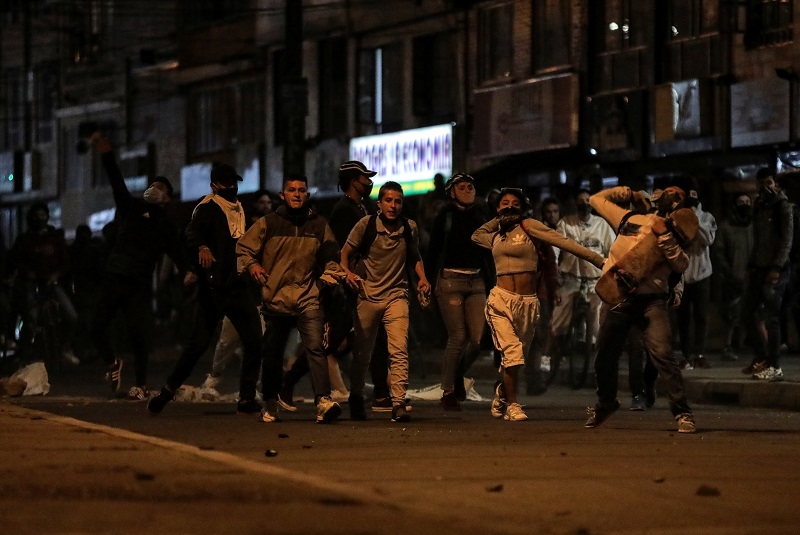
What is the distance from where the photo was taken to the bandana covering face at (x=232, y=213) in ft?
44.8

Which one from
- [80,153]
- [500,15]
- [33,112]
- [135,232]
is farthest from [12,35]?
[135,232]

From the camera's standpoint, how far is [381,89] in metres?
35.3

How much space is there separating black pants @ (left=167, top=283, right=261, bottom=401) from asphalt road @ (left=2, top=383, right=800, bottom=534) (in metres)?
0.38

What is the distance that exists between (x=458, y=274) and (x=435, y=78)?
19.7 metres

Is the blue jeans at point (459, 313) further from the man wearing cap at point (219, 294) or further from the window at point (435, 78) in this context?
the window at point (435, 78)

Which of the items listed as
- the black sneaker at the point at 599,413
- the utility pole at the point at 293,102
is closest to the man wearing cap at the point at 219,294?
the black sneaker at the point at 599,413

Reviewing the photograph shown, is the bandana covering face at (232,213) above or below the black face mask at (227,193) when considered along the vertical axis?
below

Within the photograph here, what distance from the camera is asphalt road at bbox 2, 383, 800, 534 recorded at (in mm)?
7512

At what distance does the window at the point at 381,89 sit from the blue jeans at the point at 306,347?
21.5 metres

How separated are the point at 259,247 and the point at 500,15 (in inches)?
760

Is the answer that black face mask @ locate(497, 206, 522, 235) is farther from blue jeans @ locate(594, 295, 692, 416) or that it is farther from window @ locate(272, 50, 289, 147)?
window @ locate(272, 50, 289, 147)

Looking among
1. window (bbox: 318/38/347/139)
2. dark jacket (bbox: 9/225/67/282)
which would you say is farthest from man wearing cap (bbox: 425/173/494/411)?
window (bbox: 318/38/347/139)

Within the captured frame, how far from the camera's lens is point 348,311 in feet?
47.9

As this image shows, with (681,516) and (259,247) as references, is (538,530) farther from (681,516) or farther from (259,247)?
(259,247)
